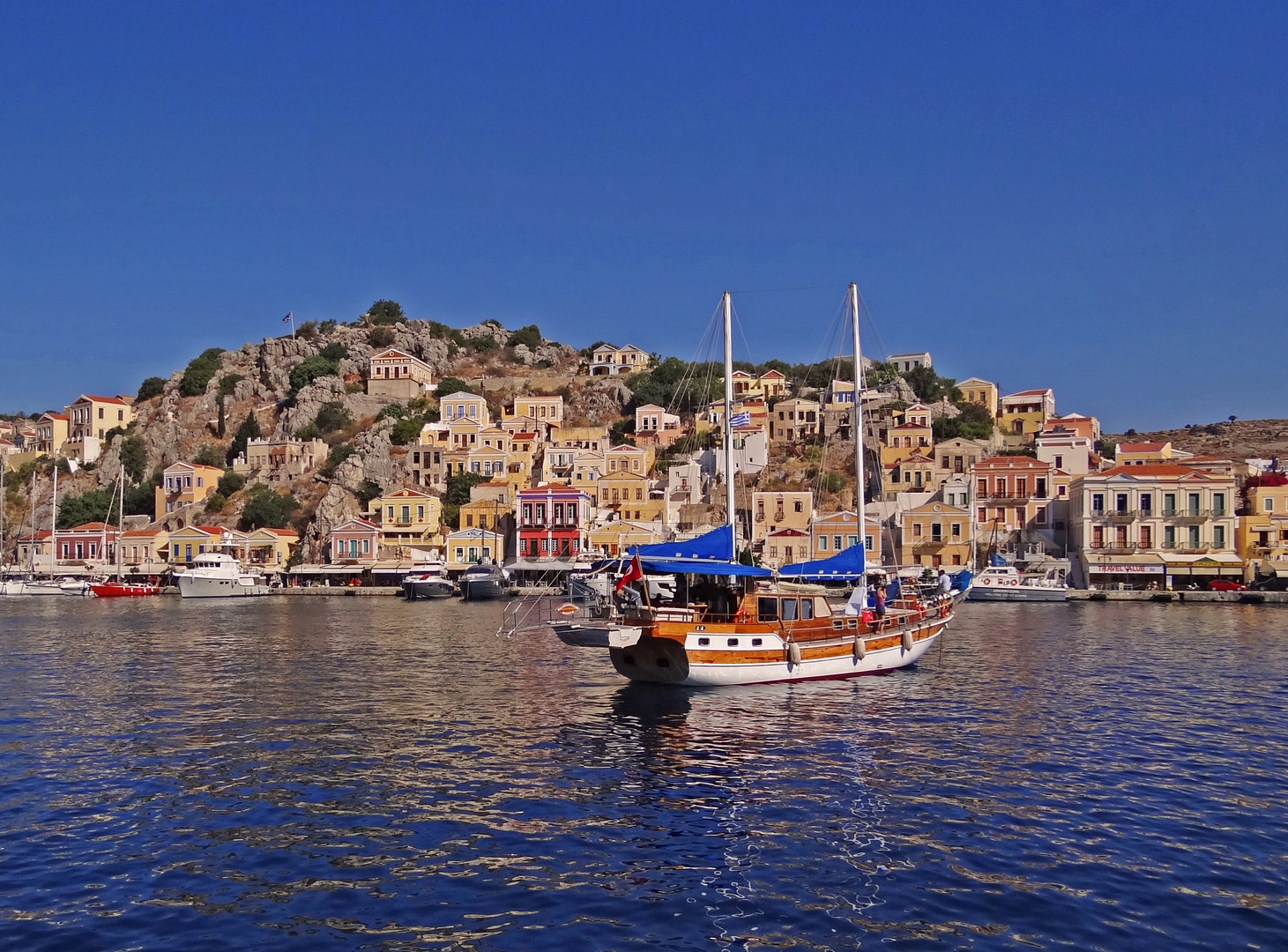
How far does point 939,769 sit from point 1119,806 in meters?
3.75

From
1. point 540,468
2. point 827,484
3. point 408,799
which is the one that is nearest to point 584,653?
point 408,799

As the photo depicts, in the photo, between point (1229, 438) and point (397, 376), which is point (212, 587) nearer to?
point (397, 376)

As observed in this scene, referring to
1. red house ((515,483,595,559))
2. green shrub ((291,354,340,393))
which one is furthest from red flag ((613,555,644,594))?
green shrub ((291,354,340,393))

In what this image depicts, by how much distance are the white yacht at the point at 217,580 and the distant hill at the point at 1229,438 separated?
106 metres

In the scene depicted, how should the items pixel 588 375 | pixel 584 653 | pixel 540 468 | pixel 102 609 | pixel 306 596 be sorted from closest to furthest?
pixel 584 653, pixel 102 609, pixel 306 596, pixel 540 468, pixel 588 375

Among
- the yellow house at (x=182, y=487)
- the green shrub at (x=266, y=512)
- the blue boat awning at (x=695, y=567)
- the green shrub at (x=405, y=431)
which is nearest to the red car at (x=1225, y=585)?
the blue boat awning at (x=695, y=567)

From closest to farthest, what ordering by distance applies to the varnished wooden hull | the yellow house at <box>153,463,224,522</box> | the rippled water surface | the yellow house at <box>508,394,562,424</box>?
1. the rippled water surface
2. the varnished wooden hull
3. the yellow house at <box>153,463,224,522</box>
4. the yellow house at <box>508,394,562,424</box>

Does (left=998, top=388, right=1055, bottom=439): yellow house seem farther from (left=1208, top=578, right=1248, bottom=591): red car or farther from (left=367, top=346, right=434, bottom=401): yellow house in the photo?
(left=367, top=346, right=434, bottom=401): yellow house

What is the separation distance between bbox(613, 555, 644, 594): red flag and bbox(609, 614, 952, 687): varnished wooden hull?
153 centimetres

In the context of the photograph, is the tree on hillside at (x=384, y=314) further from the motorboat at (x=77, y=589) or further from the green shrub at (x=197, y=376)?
the motorboat at (x=77, y=589)

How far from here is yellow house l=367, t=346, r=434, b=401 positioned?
13875cm

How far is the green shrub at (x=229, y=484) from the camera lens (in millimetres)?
116438

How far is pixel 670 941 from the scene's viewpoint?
1271cm

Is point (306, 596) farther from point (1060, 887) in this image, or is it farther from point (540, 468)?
point (1060, 887)
